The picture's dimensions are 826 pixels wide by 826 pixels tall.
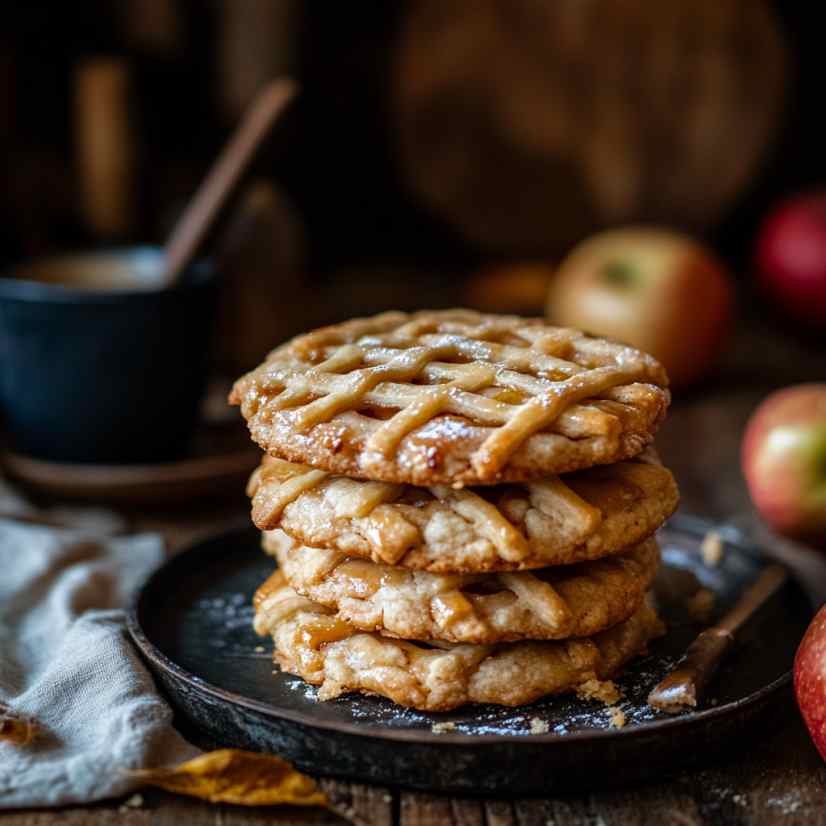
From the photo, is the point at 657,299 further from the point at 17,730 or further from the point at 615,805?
the point at 17,730

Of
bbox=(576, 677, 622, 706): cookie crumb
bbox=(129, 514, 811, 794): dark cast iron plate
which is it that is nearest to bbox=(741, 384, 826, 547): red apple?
bbox=(129, 514, 811, 794): dark cast iron plate

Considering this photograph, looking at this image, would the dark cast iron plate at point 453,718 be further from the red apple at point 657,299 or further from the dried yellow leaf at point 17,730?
the red apple at point 657,299

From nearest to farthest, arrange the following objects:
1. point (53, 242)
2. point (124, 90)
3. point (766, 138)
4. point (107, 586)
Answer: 1. point (107, 586)
2. point (124, 90)
3. point (53, 242)
4. point (766, 138)

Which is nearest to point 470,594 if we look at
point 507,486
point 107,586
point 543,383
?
point 507,486

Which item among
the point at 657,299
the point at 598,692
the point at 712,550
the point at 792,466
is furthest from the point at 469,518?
the point at 657,299

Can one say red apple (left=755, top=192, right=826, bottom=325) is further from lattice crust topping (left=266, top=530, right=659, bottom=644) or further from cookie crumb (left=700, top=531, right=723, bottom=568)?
lattice crust topping (left=266, top=530, right=659, bottom=644)

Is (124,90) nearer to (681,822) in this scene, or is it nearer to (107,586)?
(107,586)

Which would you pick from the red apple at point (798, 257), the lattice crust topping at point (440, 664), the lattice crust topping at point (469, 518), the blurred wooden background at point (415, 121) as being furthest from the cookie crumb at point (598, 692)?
the red apple at point (798, 257)
